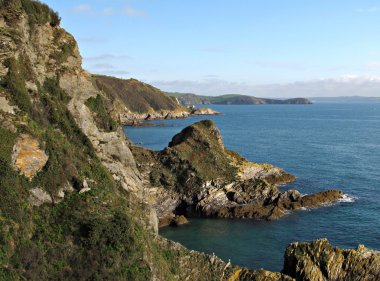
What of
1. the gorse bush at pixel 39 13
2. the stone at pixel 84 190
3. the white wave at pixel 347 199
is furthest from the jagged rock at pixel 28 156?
the white wave at pixel 347 199

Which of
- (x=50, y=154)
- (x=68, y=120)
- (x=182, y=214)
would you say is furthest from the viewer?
(x=182, y=214)

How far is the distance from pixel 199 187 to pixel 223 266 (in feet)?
89.2

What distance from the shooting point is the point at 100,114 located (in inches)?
1794

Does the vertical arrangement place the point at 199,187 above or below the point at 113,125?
below

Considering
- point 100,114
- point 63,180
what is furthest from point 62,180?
point 100,114

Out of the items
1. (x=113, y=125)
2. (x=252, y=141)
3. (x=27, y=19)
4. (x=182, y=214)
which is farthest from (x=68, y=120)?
(x=252, y=141)

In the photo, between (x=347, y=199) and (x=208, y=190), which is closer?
(x=208, y=190)

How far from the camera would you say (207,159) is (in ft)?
217

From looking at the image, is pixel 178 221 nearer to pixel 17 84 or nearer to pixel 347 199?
pixel 347 199

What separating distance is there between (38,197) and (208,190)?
3402cm

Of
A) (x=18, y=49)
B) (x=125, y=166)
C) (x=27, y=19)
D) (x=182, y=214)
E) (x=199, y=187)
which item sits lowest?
(x=182, y=214)

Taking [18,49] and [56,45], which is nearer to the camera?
[18,49]

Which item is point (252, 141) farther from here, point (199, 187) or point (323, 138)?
point (199, 187)

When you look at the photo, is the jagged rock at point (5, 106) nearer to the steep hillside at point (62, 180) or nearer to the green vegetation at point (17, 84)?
the steep hillside at point (62, 180)
